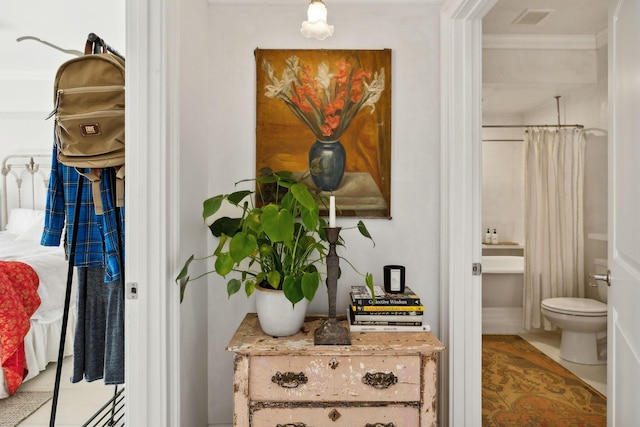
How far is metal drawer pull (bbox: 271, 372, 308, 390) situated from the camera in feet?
4.56

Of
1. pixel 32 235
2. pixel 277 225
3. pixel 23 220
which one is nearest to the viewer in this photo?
pixel 277 225

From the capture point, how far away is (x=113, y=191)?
1514 millimetres

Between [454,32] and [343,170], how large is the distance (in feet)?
2.62

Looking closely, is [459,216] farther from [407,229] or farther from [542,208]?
[542,208]

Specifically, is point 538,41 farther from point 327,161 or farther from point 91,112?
point 91,112

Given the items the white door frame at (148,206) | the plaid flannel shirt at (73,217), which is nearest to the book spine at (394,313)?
the white door frame at (148,206)

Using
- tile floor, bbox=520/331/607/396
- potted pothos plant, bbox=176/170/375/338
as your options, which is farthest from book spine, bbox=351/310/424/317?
tile floor, bbox=520/331/607/396

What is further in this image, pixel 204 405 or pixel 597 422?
pixel 597 422

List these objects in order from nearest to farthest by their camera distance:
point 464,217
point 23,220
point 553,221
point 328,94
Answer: point 464,217 → point 328,94 → point 553,221 → point 23,220

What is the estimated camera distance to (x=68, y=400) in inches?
91.7

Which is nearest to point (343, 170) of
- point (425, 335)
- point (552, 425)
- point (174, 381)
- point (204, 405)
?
point (425, 335)

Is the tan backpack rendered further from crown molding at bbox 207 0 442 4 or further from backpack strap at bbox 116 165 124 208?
crown molding at bbox 207 0 442 4

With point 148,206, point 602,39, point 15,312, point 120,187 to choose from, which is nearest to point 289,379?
point 148,206

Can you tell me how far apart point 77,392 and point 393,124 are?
2511mm
